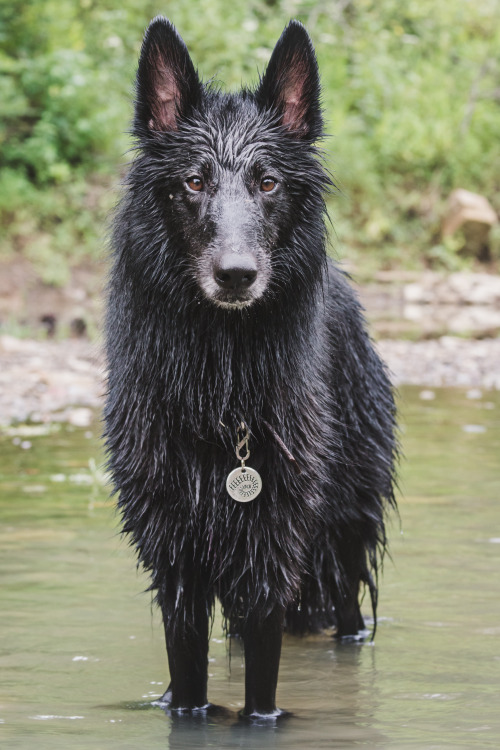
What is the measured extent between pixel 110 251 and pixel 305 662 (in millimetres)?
1765

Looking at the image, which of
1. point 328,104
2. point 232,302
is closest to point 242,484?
point 232,302

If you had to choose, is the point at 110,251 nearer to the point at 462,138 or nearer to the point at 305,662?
the point at 305,662

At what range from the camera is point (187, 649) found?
3.37 m

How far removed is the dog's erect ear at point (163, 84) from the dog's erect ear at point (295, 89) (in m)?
0.24

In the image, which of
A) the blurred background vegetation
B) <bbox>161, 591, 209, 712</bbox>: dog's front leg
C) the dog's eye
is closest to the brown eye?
the dog's eye

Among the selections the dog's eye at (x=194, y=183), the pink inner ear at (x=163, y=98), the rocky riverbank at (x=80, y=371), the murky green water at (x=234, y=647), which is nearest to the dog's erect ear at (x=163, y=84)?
the pink inner ear at (x=163, y=98)

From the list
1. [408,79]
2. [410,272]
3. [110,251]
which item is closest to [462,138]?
[408,79]

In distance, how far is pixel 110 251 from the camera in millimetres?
3527

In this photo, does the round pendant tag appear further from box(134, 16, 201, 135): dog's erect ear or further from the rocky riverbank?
the rocky riverbank

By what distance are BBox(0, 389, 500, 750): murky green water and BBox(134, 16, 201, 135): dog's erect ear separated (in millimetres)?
1880

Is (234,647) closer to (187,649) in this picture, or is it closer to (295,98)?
(187,649)

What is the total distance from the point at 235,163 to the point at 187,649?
5.14ft

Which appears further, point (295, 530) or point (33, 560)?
point (33, 560)

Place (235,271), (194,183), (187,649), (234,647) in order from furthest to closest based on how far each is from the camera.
Result: (234,647) → (187,649) → (194,183) → (235,271)
